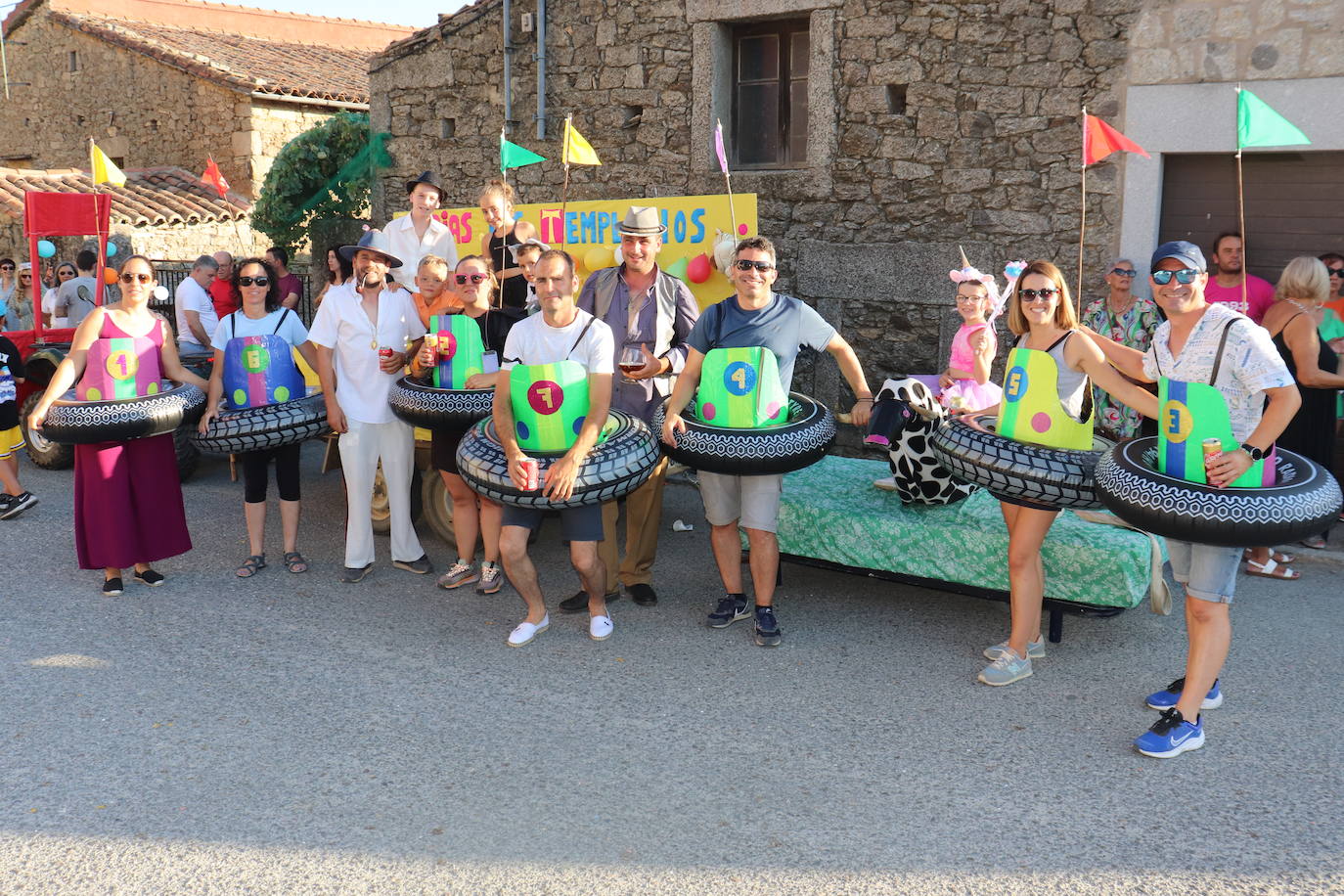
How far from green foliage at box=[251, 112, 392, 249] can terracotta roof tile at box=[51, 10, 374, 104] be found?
3.78m

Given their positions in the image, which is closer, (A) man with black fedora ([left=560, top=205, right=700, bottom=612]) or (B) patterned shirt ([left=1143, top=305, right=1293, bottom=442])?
(B) patterned shirt ([left=1143, top=305, right=1293, bottom=442])

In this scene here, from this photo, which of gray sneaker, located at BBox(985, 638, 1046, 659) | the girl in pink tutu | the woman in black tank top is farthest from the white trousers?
gray sneaker, located at BBox(985, 638, 1046, 659)

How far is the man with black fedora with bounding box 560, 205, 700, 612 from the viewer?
5473 mm

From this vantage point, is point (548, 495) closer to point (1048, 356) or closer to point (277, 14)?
point (1048, 356)

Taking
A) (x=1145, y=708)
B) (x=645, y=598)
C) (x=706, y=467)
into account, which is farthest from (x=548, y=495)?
(x=1145, y=708)

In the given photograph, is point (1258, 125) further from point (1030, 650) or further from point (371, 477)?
point (371, 477)

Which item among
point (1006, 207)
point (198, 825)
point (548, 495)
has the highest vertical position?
point (1006, 207)

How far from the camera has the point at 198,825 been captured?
3484 millimetres

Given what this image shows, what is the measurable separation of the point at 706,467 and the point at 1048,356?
1452 mm

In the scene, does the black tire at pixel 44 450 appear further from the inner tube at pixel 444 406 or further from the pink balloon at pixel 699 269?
the pink balloon at pixel 699 269

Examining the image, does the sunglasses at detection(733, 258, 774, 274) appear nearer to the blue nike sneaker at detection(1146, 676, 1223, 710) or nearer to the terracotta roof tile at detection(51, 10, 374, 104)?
the blue nike sneaker at detection(1146, 676, 1223, 710)

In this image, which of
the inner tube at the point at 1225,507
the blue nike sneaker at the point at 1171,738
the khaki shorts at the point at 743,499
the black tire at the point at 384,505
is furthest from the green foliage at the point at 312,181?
the blue nike sneaker at the point at 1171,738

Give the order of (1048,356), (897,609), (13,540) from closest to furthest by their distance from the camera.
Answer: (1048,356) → (897,609) → (13,540)

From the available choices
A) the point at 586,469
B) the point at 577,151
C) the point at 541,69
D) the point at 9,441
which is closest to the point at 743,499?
the point at 586,469
